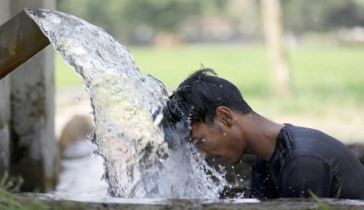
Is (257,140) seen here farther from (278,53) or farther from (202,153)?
(278,53)

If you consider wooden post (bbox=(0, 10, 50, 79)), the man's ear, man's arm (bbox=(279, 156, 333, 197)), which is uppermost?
wooden post (bbox=(0, 10, 50, 79))

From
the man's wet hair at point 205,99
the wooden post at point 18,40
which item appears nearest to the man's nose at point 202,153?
the man's wet hair at point 205,99

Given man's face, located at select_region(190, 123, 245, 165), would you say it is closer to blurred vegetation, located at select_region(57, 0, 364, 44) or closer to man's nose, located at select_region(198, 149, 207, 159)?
man's nose, located at select_region(198, 149, 207, 159)

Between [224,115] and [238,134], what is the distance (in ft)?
0.40

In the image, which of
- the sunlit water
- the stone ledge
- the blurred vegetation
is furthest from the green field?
the blurred vegetation

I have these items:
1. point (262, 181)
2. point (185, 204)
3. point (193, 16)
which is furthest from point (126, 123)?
point (193, 16)

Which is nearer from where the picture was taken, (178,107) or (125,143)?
(178,107)

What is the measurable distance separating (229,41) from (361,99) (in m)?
47.4

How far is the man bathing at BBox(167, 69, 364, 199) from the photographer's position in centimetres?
305

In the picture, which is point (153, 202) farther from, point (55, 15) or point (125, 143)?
point (55, 15)

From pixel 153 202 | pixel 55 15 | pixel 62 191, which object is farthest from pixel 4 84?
pixel 153 202

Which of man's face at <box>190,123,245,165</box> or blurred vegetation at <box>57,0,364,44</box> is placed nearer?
man's face at <box>190,123,245,165</box>

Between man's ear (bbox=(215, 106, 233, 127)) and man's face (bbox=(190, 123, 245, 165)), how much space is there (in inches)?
1.3

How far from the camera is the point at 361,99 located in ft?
52.7
